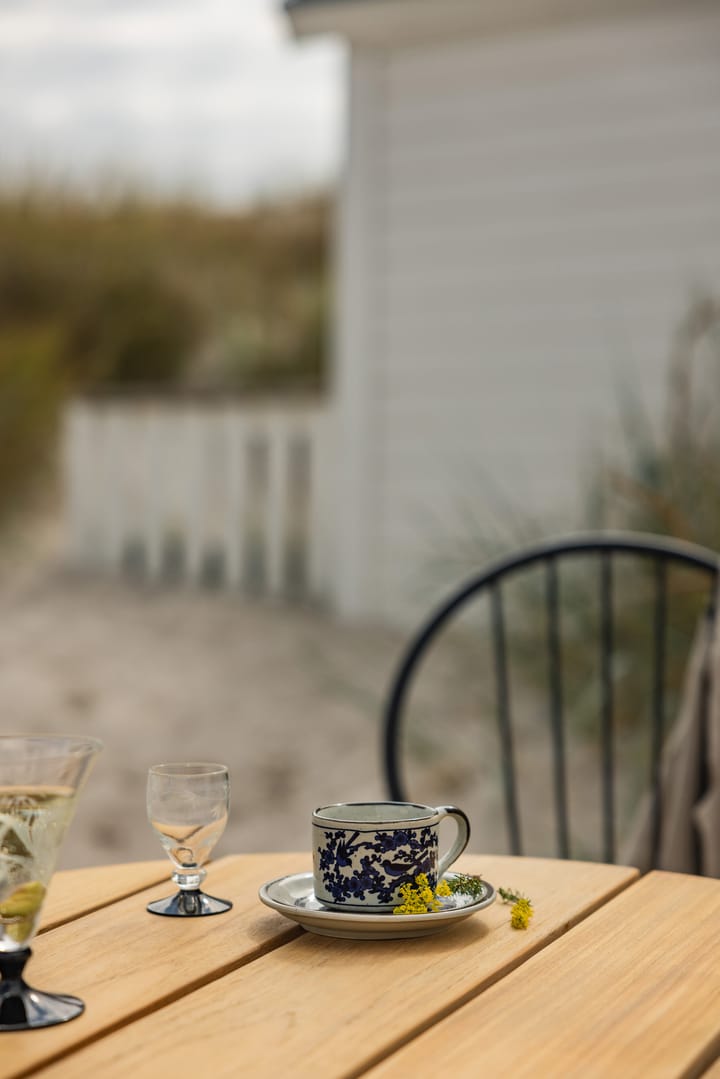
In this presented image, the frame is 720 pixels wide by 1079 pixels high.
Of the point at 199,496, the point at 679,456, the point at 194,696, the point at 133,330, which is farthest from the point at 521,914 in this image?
the point at 133,330

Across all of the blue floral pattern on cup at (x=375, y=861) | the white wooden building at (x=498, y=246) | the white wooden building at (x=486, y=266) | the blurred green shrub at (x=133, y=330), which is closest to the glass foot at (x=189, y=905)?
the blue floral pattern on cup at (x=375, y=861)

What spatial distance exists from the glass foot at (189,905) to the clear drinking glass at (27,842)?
0.63ft

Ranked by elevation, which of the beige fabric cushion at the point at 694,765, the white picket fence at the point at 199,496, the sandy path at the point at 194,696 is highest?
the white picket fence at the point at 199,496

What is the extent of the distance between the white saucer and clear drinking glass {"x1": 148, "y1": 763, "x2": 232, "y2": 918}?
0.06 meters

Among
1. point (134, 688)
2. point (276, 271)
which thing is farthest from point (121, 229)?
point (134, 688)

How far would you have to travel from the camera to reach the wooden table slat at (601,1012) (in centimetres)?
70

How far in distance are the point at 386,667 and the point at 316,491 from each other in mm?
836

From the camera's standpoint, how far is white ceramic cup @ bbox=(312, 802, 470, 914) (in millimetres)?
904

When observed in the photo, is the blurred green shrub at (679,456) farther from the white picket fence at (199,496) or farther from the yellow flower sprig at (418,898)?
the yellow flower sprig at (418,898)

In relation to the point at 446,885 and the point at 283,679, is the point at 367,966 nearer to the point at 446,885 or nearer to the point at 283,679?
the point at 446,885

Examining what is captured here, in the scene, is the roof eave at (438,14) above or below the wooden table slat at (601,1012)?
above

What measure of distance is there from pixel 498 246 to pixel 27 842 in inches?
158

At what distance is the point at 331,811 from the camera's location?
37.7 inches

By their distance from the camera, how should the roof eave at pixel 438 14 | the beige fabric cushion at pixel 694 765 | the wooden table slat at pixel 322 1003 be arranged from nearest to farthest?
the wooden table slat at pixel 322 1003
the beige fabric cushion at pixel 694 765
the roof eave at pixel 438 14
